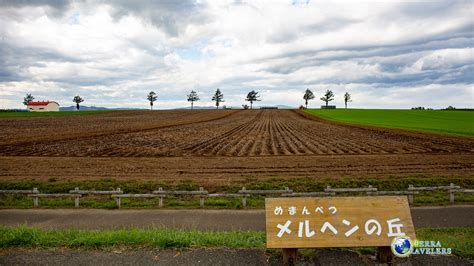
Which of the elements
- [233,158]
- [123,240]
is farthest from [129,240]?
[233,158]

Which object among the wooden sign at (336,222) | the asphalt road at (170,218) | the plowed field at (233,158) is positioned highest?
the wooden sign at (336,222)

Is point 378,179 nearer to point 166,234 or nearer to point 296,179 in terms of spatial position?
point 296,179

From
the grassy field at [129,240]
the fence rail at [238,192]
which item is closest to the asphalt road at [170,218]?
the fence rail at [238,192]

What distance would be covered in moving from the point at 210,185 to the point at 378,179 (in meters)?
9.29

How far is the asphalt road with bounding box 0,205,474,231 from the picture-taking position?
12.4 metres

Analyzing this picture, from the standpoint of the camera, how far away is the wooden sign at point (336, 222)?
606cm

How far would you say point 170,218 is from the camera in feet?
44.6

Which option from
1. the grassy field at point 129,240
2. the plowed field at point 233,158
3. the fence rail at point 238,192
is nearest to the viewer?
the grassy field at point 129,240

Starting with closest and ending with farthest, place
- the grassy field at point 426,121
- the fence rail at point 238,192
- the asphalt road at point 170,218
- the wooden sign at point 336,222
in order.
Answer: the wooden sign at point 336,222
the asphalt road at point 170,218
the fence rail at point 238,192
the grassy field at point 426,121

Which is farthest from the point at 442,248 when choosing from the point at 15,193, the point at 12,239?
the point at 15,193

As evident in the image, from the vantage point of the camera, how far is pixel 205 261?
648cm

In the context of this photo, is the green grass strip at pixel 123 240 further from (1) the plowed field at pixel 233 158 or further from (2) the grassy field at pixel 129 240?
(1) the plowed field at pixel 233 158

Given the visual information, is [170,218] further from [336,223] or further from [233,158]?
[233,158]

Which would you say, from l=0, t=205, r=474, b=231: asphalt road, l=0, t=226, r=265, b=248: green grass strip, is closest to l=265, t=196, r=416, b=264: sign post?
l=0, t=226, r=265, b=248: green grass strip
